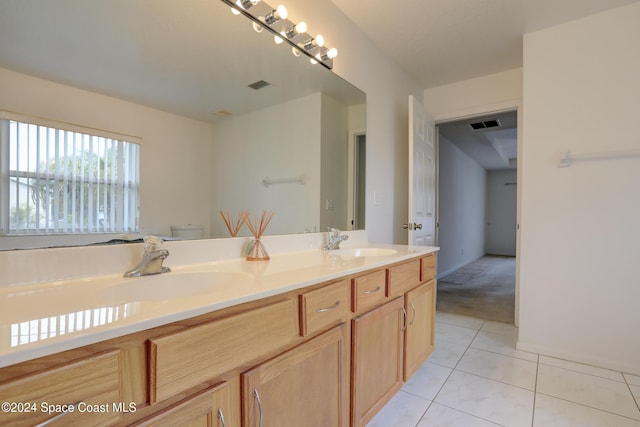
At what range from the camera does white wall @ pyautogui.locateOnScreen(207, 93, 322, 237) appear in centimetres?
135

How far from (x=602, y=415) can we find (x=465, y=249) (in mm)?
4952

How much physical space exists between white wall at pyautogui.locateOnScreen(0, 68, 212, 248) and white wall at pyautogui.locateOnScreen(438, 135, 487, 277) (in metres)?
A: 4.08

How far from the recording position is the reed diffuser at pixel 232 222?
52.9 inches

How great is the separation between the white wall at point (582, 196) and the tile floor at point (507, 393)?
24 centimetres

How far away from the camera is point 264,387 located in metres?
0.82

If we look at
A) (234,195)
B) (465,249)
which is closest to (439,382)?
(234,195)

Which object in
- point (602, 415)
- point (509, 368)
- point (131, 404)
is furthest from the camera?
point (509, 368)

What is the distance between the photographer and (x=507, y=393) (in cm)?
169

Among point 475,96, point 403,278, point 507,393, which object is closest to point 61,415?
point 403,278

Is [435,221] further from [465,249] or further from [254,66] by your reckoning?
[465,249]

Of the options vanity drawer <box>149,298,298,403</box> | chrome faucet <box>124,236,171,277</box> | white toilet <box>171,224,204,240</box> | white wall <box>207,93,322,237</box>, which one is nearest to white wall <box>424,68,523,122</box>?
white wall <box>207,93,322,237</box>

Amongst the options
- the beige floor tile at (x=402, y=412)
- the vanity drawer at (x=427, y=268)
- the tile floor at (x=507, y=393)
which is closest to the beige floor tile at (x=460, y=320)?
the tile floor at (x=507, y=393)

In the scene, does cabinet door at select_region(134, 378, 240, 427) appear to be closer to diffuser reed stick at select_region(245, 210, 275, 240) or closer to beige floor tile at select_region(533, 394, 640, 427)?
diffuser reed stick at select_region(245, 210, 275, 240)

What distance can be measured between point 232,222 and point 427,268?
1.18 meters
